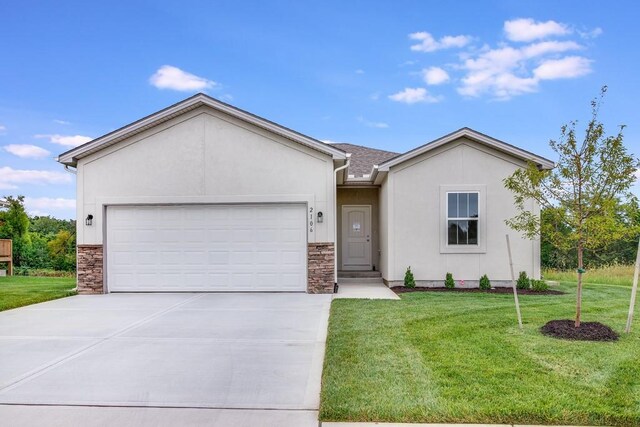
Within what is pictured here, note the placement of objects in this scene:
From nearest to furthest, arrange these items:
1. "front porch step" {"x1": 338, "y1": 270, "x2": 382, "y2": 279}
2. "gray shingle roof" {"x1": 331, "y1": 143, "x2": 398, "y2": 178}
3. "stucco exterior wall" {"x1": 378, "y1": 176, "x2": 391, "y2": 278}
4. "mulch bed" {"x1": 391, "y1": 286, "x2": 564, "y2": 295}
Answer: "mulch bed" {"x1": 391, "y1": 286, "x2": 564, "y2": 295} → "stucco exterior wall" {"x1": 378, "y1": 176, "x2": 391, "y2": 278} → "front porch step" {"x1": 338, "y1": 270, "x2": 382, "y2": 279} → "gray shingle roof" {"x1": 331, "y1": 143, "x2": 398, "y2": 178}

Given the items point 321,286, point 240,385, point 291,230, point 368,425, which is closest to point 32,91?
point 291,230

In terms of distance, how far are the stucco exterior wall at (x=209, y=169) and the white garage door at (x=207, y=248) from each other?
32 cm

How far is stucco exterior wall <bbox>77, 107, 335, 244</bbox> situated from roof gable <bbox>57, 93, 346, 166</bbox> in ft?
0.52

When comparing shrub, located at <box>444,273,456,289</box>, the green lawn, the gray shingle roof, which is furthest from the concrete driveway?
the gray shingle roof

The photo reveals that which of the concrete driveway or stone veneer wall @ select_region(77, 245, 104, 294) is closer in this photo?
the concrete driveway

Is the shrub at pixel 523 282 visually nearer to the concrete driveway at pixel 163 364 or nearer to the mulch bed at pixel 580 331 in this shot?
the mulch bed at pixel 580 331

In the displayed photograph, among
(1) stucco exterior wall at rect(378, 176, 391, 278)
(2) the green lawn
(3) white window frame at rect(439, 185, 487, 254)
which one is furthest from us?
(1) stucco exterior wall at rect(378, 176, 391, 278)

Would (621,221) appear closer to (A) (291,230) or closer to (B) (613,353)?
(B) (613,353)

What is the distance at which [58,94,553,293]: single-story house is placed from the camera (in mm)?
11133

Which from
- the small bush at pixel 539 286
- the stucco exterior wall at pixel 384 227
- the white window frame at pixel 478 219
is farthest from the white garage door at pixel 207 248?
the small bush at pixel 539 286

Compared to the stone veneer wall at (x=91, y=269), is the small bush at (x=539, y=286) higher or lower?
lower

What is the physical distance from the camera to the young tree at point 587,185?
6.06m

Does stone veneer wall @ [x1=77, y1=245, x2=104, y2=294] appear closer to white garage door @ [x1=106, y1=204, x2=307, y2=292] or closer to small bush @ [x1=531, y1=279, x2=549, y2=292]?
white garage door @ [x1=106, y1=204, x2=307, y2=292]

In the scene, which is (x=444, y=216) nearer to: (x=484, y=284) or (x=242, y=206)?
(x=484, y=284)
